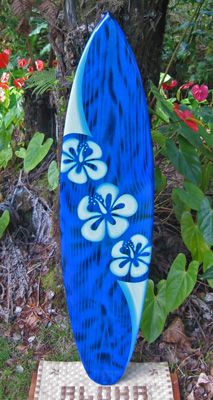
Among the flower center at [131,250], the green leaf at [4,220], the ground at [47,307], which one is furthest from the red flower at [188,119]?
the green leaf at [4,220]

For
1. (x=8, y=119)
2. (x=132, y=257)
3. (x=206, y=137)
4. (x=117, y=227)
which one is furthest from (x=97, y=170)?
(x=8, y=119)

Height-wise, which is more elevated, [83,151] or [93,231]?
[83,151]

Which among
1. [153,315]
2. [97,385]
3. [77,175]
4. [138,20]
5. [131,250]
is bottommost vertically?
[97,385]

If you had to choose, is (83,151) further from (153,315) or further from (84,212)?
(153,315)

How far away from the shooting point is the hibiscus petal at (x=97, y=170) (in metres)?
1.42

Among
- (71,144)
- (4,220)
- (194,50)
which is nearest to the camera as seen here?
(71,144)

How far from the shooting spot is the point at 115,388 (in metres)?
1.67

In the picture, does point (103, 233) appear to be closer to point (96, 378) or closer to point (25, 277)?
point (96, 378)

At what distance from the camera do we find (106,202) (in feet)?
4.80

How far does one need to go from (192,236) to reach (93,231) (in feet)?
1.25

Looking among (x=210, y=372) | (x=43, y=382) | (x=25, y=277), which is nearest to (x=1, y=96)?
(x=25, y=277)

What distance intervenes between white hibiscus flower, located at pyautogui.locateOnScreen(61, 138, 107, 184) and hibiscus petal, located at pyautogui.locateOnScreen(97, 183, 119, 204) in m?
0.03

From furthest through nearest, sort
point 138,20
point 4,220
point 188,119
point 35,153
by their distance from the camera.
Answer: point 4,220, point 35,153, point 138,20, point 188,119

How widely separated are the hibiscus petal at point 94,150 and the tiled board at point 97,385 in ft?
2.54
